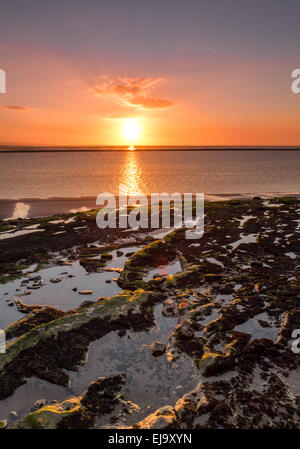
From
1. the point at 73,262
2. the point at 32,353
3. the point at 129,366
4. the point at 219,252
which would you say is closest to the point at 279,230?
the point at 219,252

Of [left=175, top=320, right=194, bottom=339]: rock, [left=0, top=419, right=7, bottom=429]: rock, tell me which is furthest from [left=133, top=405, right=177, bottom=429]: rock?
[left=0, top=419, right=7, bottom=429]: rock

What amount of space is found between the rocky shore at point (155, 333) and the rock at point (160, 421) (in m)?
0.02

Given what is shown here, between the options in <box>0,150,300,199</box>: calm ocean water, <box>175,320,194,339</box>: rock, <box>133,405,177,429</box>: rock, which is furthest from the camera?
<box>0,150,300,199</box>: calm ocean water

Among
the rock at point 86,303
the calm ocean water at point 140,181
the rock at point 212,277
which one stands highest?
the calm ocean water at point 140,181

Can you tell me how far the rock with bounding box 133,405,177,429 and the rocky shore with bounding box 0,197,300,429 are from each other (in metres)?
0.02

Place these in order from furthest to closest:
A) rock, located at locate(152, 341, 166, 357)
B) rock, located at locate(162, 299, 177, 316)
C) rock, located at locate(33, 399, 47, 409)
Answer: rock, located at locate(162, 299, 177, 316) < rock, located at locate(152, 341, 166, 357) < rock, located at locate(33, 399, 47, 409)

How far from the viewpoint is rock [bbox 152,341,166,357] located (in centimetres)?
600

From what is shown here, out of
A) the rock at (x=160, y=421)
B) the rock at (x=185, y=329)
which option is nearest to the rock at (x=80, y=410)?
the rock at (x=160, y=421)

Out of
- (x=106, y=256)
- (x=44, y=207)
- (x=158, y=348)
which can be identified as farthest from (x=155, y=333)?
(x=44, y=207)

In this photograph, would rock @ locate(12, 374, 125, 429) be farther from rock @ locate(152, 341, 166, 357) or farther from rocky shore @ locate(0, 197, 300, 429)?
rock @ locate(152, 341, 166, 357)

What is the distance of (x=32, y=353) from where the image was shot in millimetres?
5875

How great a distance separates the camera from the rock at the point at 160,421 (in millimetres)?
4348

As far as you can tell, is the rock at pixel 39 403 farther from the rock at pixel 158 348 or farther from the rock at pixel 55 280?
the rock at pixel 55 280
